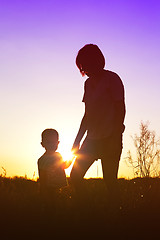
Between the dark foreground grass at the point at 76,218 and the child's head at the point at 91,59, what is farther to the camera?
the child's head at the point at 91,59

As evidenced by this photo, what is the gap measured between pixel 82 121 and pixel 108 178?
950 millimetres

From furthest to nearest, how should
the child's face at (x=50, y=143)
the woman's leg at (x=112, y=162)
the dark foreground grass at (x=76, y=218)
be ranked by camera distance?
the child's face at (x=50, y=143) < the woman's leg at (x=112, y=162) < the dark foreground grass at (x=76, y=218)

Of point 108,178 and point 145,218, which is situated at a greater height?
point 108,178

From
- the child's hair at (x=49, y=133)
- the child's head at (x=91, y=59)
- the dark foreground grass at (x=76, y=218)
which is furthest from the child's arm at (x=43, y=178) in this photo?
the child's head at (x=91, y=59)

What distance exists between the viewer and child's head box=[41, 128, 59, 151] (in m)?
6.88

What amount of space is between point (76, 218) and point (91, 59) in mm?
2205

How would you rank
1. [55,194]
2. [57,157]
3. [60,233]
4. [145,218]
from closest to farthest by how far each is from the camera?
[60,233]
[145,218]
[55,194]
[57,157]

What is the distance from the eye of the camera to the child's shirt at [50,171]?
21.9ft

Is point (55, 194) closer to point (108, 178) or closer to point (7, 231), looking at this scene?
point (108, 178)

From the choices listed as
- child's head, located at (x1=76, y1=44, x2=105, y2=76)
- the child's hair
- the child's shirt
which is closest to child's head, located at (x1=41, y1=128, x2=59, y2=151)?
the child's hair

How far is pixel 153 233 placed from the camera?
4.42 meters

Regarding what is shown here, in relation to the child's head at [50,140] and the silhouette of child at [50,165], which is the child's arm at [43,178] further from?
the child's head at [50,140]

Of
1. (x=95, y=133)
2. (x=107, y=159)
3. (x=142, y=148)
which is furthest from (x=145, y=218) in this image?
(x=142, y=148)

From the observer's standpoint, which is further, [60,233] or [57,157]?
[57,157]
